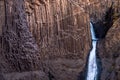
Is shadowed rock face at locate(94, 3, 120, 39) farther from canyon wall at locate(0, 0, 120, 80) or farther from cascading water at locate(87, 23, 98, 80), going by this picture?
cascading water at locate(87, 23, 98, 80)

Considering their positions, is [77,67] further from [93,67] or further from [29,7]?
[29,7]

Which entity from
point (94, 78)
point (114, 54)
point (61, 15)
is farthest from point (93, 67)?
point (61, 15)

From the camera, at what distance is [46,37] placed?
8.25 meters

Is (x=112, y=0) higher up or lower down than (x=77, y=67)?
higher up

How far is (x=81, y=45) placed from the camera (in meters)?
8.35

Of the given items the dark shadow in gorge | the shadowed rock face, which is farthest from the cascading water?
the shadowed rock face

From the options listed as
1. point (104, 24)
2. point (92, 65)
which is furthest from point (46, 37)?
point (104, 24)

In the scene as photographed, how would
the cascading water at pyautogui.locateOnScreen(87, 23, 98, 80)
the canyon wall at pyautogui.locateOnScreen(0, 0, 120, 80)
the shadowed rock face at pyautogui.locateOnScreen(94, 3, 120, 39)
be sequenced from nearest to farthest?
the cascading water at pyautogui.locateOnScreen(87, 23, 98, 80) < the canyon wall at pyautogui.locateOnScreen(0, 0, 120, 80) < the shadowed rock face at pyautogui.locateOnScreen(94, 3, 120, 39)

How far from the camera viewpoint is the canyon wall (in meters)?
7.98

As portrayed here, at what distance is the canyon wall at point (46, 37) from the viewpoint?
798 centimetres

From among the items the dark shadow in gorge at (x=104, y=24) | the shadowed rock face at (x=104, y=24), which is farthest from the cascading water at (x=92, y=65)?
the shadowed rock face at (x=104, y=24)

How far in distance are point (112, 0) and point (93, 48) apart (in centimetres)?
143

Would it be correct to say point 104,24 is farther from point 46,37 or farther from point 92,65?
point 46,37

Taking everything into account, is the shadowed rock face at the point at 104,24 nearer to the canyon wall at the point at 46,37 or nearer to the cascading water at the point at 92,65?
the canyon wall at the point at 46,37
